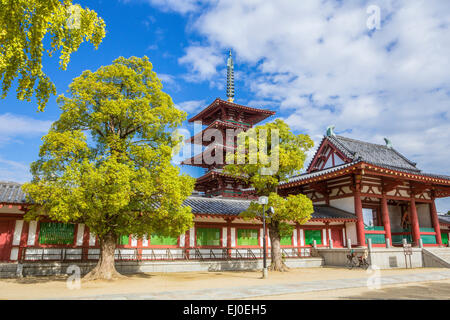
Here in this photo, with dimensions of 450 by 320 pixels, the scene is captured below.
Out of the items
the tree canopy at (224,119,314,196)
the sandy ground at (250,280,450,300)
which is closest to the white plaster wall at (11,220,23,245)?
the tree canopy at (224,119,314,196)

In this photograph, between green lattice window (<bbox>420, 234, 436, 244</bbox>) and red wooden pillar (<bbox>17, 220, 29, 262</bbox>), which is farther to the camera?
green lattice window (<bbox>420, 234, 436, 244</bbox>)

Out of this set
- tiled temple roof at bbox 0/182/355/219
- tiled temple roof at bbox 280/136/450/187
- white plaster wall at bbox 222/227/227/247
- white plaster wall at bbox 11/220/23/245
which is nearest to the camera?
tiled temple roof at bbox 0/182/355/219

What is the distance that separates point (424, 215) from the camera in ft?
85.0

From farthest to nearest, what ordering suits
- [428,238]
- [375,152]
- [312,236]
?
[375,152] < [428,238] < [312,236]

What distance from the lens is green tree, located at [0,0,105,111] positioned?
749 centimetres

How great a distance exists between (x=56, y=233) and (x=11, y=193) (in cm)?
286

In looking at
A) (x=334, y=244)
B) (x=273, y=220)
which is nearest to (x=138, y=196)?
(x=273, y=220)

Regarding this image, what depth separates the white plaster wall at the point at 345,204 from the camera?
22000 millimetres

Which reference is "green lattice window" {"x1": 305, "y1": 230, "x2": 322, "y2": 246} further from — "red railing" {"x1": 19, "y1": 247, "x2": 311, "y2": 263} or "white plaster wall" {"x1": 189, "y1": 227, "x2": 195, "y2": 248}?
"white plaster wall" {"x1": 189, "y1": 227, "x2": 195, "y2": 248}

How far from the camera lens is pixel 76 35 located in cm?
864

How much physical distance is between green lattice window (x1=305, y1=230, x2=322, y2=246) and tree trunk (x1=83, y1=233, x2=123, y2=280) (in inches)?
560

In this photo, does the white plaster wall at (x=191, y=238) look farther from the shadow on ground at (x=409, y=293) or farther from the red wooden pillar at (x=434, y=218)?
the red wooden pillar at (x=434, y=218)

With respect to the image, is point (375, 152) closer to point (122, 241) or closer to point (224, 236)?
point (224, 236)

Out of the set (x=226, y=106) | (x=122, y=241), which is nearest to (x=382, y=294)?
(x=122, y=241)
